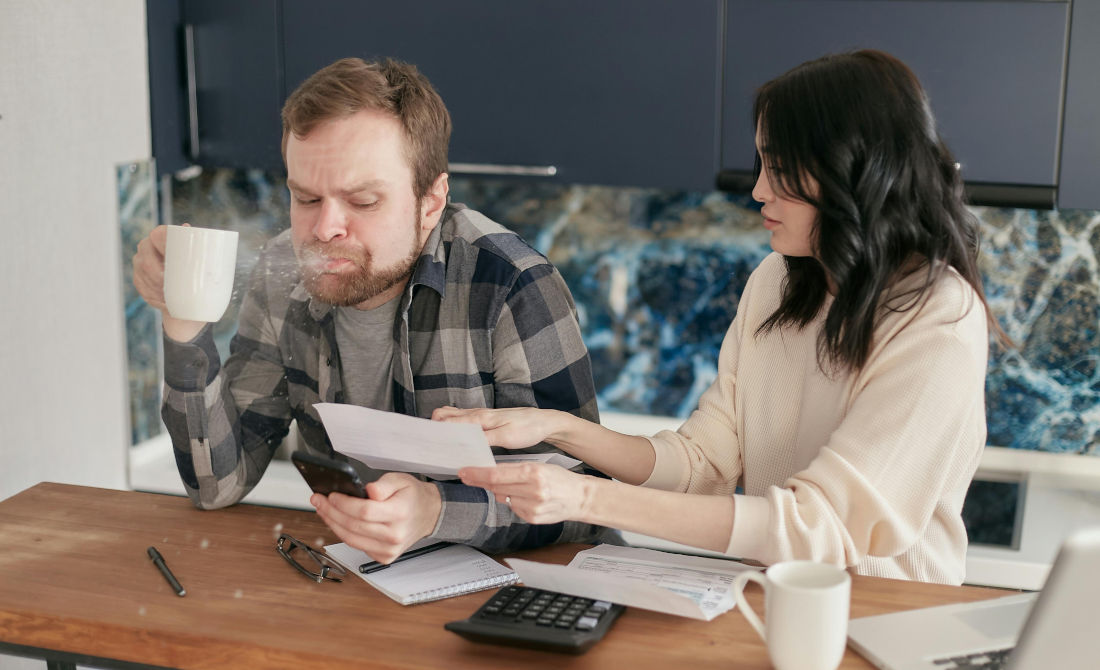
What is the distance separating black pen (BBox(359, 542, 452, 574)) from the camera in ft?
4.12

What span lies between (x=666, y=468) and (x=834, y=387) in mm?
277

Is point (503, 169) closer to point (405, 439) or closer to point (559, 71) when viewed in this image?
point (559, 71)

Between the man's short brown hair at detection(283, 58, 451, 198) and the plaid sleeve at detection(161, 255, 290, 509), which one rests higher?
the man's short brown hair at detection(283, 58, 451, 198)

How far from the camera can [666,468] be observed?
5.09 feet

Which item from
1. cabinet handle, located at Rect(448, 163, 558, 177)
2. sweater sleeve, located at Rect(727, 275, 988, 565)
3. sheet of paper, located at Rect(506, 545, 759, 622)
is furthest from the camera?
cabinet handle, located at Rect(448, 163, 558, 177)

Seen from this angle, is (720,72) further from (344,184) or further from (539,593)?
(539,593)

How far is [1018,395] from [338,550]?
1910 millimetres

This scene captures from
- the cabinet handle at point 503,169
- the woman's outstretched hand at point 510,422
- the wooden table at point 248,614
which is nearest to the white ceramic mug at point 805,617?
the wooden table at point 248,614

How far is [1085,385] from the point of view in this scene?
2.51 metres

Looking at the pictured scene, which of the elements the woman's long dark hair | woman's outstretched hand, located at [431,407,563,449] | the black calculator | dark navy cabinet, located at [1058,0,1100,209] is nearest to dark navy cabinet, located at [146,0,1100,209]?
dark navy cabinet, located at [1058,0,1100,209]

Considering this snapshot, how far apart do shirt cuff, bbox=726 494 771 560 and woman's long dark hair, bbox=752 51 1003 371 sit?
0.27m

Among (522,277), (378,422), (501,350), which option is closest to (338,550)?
(378,422)

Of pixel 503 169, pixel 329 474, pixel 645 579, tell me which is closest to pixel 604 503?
Answer: pixel 645 579

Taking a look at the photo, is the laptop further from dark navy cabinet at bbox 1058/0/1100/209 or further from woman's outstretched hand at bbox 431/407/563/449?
dark navy cabinet at bbox 1058/0/1100/209
